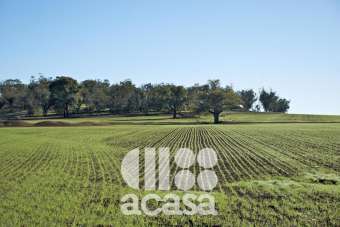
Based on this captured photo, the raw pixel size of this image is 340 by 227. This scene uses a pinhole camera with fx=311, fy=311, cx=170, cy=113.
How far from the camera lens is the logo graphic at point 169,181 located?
443 inches

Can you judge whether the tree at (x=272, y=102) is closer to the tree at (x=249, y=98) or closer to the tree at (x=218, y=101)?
the tree at (x=249, y=98)

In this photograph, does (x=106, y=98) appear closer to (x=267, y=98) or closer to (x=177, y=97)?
(x=177, y=97)

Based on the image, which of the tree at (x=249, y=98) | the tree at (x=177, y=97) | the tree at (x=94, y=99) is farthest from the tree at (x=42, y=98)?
the tree at (x=249, y=98)

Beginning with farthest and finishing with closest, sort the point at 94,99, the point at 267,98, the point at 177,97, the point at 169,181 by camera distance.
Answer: the point at 267,98
the point at 94,99
the point at 177,97
the point at 169,181

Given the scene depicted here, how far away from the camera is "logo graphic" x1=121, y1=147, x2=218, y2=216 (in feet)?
36.9

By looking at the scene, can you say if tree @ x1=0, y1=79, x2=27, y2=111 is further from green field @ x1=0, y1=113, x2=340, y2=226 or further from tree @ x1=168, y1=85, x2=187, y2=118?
green field @ x1=0, y1=113, x2=340, y2=226

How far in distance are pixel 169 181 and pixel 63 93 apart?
102512mm

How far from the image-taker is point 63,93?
109938mm

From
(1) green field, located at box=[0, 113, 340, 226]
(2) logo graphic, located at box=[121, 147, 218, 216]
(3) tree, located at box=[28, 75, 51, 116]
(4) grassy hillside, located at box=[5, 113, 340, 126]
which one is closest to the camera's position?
(1) green field, located at box=[0, 113, 340, 226]

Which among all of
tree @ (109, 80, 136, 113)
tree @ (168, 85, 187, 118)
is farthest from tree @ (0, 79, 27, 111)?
tree @ (168, 85, 187, 118)

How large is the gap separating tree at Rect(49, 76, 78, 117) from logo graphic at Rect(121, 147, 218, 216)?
301 feet

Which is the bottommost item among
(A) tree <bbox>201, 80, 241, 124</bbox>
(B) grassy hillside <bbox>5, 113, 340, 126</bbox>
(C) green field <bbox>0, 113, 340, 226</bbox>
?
(C) green field <bbox>0, 113, 340, 226</bbox>

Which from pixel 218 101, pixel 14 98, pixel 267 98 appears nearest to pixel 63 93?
pixel 14 98

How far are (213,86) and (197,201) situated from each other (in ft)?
296
